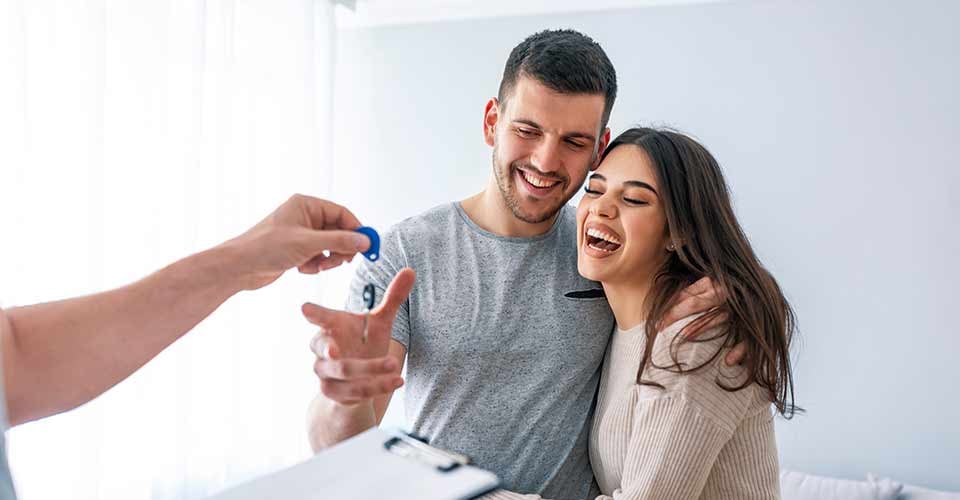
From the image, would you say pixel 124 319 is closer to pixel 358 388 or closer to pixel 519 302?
pixel 358 388

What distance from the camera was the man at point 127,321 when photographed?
89 centimetres

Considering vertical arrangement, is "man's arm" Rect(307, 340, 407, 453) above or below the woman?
below

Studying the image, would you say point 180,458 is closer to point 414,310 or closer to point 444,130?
point 414,310

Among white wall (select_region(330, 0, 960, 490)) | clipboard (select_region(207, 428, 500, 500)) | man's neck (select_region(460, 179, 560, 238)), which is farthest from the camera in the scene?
white wall (select_region(330, 0, 960, 490))

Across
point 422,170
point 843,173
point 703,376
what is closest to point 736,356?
point 703,376

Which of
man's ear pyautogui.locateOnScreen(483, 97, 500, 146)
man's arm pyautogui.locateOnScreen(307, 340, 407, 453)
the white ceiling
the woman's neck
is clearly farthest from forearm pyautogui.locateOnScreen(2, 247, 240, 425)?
the white ceiling

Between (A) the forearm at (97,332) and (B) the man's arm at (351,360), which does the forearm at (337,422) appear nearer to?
(B) the man's arm at (351,360)

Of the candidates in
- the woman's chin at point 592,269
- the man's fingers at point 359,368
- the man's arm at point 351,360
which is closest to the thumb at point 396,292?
the man's arm at point 351,360

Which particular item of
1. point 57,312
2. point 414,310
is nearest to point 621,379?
point 414,310

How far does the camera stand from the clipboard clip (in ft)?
2.60

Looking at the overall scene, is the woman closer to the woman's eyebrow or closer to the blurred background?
the woman's eyebrow

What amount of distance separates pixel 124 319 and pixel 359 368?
0.27 metres

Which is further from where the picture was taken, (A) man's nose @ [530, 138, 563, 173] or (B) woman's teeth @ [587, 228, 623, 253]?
(A) man's nose @ [530, 138, 563, 173]

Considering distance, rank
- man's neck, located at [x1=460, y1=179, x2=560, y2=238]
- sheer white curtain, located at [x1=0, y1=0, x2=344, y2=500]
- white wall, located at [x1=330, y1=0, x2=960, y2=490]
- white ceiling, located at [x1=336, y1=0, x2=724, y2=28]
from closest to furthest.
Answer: man's neck, located at [x1=460, y1=179, x2=560, y2=238] < sheer white curtain, located at [x1=0, y1=0, x2=344, y2=500] < white wall, located at [x1=330, y1=0, x2=960, y2=490] < white ceiling, located at [x1=336, y1=0, x2=724, y2=28]
